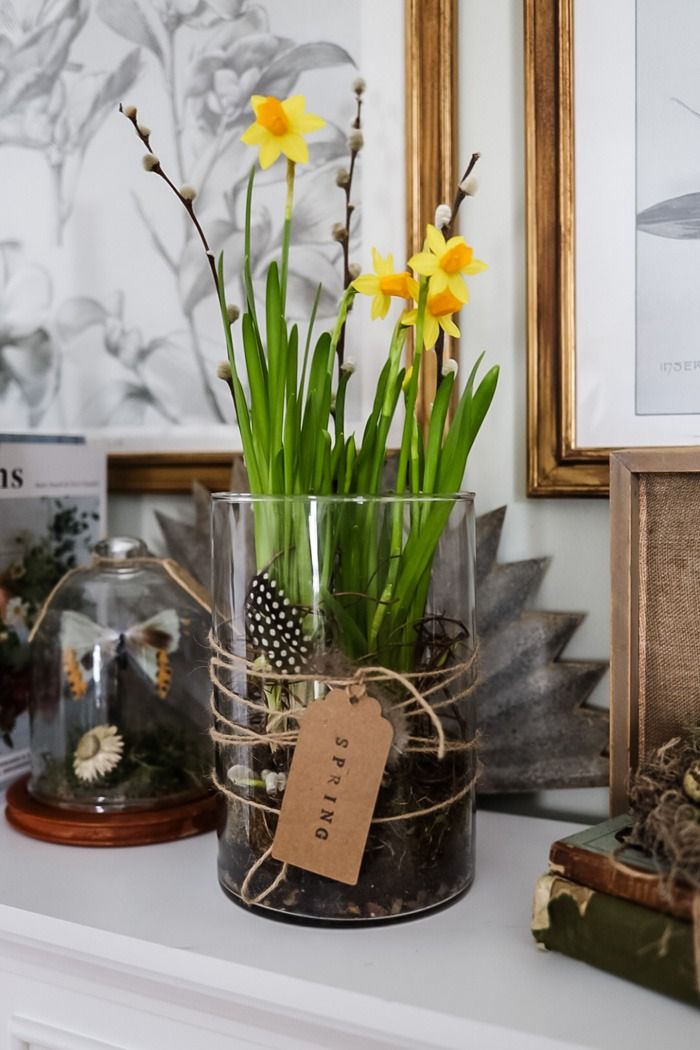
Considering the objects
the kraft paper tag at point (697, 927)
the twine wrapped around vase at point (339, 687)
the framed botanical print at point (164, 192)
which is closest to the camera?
the kraft paper tag at point (697, 927)

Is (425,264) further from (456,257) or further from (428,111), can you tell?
(428,111)

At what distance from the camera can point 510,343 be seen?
0.79 m

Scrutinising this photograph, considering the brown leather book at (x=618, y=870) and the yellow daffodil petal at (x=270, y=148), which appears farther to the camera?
the yellow daffodil petal at (x=270, y=148)

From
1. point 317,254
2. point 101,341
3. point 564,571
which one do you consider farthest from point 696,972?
point 101,341

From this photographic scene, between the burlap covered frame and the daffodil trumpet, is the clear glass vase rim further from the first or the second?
the burlap covered frame

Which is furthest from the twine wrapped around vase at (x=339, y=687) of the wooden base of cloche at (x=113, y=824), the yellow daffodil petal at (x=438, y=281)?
the yellow daffodil petal at (x=438, y=281)

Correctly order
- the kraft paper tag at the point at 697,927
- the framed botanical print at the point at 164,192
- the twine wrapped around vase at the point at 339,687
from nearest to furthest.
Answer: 1. the kraft paper tag at the point at 697,927
2. the twine wrapped around vase at the point at 339,687
3. the framed botanical print at the point at 164,192

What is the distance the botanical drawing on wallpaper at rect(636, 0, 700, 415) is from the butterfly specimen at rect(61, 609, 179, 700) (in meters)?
0.42

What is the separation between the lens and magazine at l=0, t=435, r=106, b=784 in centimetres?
84

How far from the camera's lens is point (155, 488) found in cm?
93

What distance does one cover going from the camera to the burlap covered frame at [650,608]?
25.0 inches

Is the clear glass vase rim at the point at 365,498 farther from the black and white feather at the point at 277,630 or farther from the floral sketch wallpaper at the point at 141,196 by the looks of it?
the floral sketch wallpaper at the point at 141,196

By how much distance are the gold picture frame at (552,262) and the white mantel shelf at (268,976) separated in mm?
288

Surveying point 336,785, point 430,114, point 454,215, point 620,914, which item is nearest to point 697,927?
point 620,914
